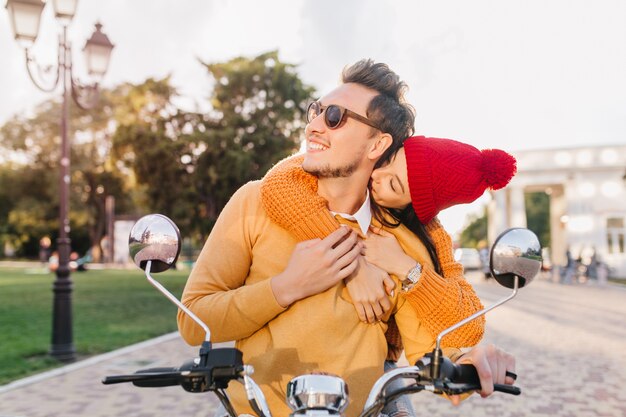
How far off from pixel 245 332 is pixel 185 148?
66.2 feet

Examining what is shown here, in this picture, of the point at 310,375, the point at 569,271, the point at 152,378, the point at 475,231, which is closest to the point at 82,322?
the point at 152,378

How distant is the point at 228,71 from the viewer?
21.3 m

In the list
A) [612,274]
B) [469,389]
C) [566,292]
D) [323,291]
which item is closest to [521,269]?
[469,389]

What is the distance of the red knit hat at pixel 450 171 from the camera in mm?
2258

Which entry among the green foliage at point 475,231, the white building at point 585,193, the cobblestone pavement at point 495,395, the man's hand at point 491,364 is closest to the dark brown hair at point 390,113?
the man's hand at point 491,364

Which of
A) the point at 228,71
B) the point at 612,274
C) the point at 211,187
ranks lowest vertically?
the point at 612,274

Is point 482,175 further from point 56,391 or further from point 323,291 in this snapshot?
point 56,391

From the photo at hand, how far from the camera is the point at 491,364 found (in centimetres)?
189

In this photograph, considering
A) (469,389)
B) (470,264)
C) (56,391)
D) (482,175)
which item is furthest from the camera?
(470,264)

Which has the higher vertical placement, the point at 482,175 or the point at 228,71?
the point at 228,71

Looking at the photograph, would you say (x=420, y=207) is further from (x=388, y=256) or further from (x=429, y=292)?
(x=429, y=292)

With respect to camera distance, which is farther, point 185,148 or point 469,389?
point 185,148

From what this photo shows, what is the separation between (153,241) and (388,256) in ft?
2.64

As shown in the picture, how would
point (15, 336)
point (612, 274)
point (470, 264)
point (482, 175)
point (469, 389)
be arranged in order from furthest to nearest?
1. point (470, 264)
2. point (612, 274)
3. point (15, 336)
4. point (482, 175)
5. point (469, 389)
